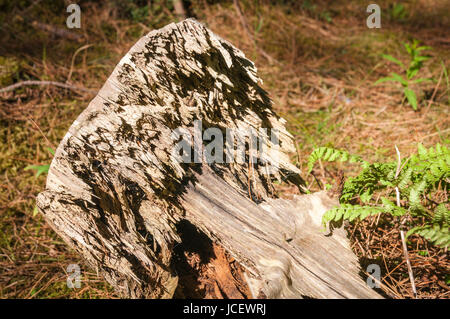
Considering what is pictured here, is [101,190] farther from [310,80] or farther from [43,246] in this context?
[310,80]

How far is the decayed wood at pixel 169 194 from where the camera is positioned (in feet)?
4.79

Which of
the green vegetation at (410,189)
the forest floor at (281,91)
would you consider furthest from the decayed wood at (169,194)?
the forest floor at (281,91)

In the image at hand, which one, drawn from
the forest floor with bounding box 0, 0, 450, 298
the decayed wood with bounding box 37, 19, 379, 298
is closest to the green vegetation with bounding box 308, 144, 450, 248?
the decayed wood with bounding box 37, 19, 379, 298

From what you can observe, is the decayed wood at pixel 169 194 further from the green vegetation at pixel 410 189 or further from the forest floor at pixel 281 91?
the forest floor at pixel 281 91

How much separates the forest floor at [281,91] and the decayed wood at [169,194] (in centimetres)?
49

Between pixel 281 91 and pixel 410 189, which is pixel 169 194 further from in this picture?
pixel 281 91

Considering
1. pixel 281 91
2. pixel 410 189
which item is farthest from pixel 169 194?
pixel 281 91

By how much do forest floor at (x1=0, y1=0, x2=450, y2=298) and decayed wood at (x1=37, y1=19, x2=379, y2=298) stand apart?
19.3 inches

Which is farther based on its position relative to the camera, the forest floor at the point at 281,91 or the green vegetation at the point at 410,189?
the forest floor at the point at 281,91

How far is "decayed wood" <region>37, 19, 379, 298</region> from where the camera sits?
146cm

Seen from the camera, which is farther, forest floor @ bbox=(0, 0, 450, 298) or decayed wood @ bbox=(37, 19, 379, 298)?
forest floor @ bbox=(0, 0, 450, 298)

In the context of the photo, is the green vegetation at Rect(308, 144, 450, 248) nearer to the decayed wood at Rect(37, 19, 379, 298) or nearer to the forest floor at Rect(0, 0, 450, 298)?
the decayed wood at Rect(37, 19, 379, 298)
